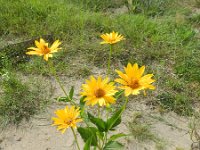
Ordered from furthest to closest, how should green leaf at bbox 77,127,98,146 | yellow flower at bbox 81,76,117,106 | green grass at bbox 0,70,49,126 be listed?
1. green grass at bbox 0,70,49,126
2. green leaf at bbox 77,127,98,146
3. yellow flower at bbox 81,76,117,106

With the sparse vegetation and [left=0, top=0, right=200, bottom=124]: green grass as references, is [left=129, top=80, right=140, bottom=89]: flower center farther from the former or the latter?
[left=0, top=0, right=200, bottom=124]: green grass

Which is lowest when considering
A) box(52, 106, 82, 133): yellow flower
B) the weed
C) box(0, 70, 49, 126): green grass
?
the weed

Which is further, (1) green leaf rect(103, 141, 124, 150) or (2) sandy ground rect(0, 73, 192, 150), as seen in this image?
(2) sandy ground rect(0, 73, 192, 150)

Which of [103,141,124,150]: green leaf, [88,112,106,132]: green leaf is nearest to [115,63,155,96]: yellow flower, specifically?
[88,112,106,132]: green leaf

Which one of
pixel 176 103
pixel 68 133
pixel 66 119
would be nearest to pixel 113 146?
pixel 66 119

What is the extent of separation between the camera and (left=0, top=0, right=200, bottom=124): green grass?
3.13 meters

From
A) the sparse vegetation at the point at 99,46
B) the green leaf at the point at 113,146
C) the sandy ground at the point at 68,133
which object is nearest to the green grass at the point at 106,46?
the sparse vegetation at the point at 99,46

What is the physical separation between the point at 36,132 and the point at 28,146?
131mm

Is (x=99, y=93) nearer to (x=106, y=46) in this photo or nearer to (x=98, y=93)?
(x=98, y=93)

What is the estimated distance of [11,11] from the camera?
382 centimetres

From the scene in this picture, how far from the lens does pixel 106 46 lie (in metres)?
3.42

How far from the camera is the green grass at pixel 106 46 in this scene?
3133 mm

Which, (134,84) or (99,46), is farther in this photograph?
(99,46)

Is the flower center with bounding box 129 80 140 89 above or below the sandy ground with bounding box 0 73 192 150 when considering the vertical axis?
above
